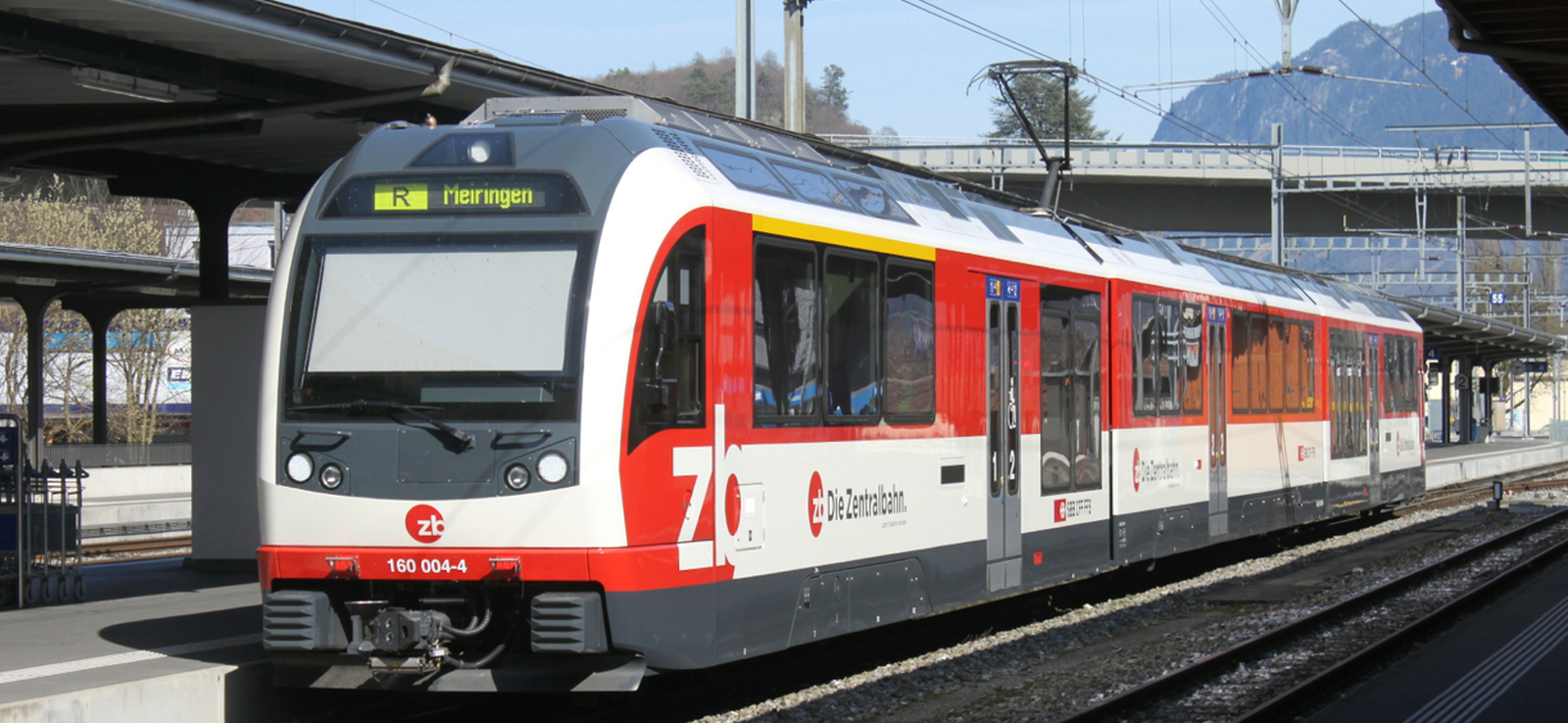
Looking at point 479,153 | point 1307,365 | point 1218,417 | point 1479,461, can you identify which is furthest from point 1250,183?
point 479,153

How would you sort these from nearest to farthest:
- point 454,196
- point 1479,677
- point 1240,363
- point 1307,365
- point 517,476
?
point 517,476 < point 454,196 < point 1479,677 < point 1240,363 < point 1307,365

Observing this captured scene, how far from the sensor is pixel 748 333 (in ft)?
27.2

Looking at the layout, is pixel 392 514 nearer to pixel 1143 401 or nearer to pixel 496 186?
pixel 496 186

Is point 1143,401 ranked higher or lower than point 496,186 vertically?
lower

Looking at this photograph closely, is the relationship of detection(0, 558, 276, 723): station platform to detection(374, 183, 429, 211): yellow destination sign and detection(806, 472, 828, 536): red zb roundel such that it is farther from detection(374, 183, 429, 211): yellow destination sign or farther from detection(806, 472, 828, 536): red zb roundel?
detection(806, 472, 828, 536): red zb roundel

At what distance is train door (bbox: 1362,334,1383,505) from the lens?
21.6 m

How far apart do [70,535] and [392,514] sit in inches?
233

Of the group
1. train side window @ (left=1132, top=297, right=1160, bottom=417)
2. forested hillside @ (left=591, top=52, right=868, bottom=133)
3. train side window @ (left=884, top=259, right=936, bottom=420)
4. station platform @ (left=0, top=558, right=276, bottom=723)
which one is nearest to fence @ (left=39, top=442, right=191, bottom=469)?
station platform @ (left=0, top=558, right=276, bottom=723)

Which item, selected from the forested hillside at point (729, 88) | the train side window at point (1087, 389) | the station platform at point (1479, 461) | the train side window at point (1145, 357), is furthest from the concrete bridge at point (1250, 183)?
the forested hillside at point (729, 88)

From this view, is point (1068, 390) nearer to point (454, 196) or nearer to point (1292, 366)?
point (454, 196)

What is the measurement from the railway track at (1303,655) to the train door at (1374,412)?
4.80 meters

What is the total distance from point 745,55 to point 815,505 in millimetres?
6963

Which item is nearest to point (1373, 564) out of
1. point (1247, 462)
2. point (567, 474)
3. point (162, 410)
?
point (1247, 462)

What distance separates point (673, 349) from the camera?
25.3 feet
